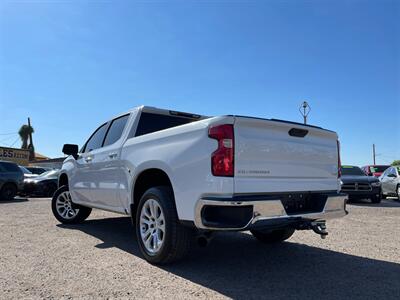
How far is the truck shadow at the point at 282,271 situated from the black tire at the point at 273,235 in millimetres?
125

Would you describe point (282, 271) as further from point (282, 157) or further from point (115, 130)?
point (115, 130)

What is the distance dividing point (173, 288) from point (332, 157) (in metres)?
2.49

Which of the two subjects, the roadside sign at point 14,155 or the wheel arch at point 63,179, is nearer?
the wheel arch at point 63,179

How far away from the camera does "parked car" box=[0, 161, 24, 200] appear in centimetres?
1513

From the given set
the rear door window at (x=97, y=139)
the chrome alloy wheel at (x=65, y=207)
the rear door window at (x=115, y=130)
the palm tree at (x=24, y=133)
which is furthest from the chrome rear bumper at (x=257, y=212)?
the palm tree at (x=24, y=133)

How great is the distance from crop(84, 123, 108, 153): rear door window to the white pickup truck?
1102mm

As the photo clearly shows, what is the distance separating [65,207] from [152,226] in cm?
394

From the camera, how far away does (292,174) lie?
13.1 feet

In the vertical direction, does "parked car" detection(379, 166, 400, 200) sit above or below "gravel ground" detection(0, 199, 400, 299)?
above

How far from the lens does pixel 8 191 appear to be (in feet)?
50.0

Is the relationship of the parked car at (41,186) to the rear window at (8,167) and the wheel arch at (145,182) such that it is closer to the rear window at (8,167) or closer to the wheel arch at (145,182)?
the rear window at (8,167)

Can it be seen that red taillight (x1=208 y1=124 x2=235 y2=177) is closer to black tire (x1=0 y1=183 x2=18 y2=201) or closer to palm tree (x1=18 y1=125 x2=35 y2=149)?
black tire (x1=0 y1=183 x2=18 y2=201)

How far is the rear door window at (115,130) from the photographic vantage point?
5.77 meters

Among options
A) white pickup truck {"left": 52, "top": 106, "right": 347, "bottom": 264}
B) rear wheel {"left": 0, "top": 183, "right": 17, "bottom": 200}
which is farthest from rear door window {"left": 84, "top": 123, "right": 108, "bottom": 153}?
rear wheel {"left": 0, "top": 183, "right": 17, "bottom": 200}
